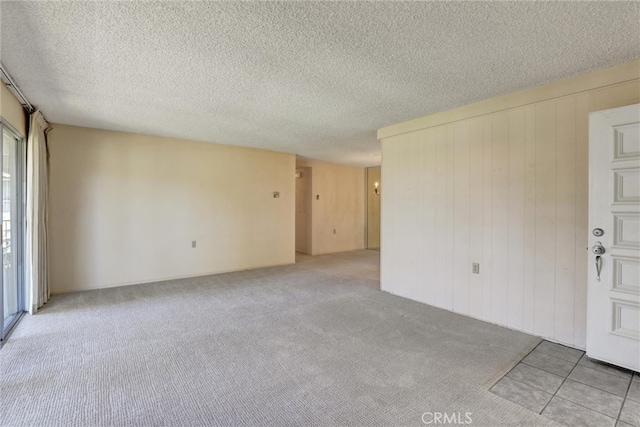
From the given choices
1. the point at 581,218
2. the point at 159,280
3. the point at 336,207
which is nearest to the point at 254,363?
the point at 581,218

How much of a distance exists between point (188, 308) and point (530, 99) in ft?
14.5

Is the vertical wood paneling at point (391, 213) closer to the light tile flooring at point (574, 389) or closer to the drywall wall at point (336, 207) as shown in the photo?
the light tile flooring at point (574, 389)

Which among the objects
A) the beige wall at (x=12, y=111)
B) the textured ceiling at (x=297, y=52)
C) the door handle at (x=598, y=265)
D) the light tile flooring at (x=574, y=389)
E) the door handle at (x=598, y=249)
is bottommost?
the light tile flooring at (x=574, y=389)

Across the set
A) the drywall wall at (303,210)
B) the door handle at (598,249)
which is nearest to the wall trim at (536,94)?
the door handle at (598,249)

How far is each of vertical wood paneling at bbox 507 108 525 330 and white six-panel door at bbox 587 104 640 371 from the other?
62 centimetres

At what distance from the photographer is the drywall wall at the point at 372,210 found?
8.82m

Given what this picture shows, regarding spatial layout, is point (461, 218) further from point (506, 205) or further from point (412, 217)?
point (412, 217)

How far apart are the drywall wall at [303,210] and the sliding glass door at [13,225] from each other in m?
5.41

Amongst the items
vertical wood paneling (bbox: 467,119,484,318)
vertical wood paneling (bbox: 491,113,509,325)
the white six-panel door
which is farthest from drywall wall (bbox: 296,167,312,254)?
the white six-panel door

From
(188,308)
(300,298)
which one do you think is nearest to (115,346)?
(188,308)

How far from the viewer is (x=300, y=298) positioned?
4.00 m

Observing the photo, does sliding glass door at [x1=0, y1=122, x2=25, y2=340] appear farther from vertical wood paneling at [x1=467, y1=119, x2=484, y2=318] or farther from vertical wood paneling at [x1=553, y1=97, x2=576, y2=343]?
vertical wood paneling at [x1=553, y1=97, x2=576, y2=343]

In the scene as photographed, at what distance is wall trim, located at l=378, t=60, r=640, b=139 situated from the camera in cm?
239

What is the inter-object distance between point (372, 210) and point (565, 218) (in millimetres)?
6258
